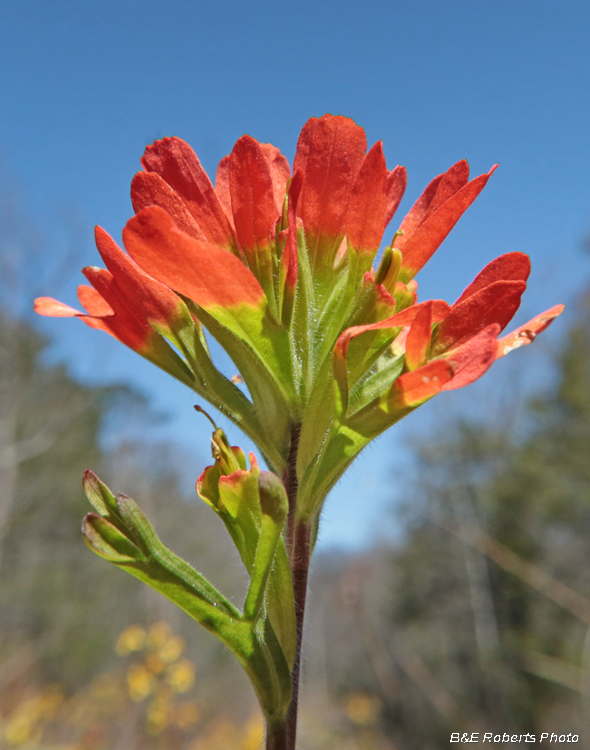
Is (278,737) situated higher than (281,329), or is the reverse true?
(281,329)

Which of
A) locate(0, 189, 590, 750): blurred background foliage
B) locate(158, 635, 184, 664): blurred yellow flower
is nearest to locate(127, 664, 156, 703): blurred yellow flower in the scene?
locate(158, 635, 184, 664): blurred yellow flower

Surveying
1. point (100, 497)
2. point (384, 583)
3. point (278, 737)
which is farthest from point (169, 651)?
point (384, 583)

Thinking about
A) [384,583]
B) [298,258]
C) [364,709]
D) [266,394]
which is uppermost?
[298,258]

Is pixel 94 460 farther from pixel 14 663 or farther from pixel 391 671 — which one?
pixel 391 671

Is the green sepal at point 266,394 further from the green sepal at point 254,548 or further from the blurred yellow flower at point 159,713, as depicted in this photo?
the blurred yellow flower at point 159,713

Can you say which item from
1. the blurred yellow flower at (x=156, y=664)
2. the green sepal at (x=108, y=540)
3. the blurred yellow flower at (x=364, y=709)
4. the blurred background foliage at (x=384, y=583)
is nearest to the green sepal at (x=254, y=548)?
the green sepal at (x=108, y=540)

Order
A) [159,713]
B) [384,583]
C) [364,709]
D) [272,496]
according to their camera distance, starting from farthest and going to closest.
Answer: [384,583]
[364,709]
[159,713]
[272,496]

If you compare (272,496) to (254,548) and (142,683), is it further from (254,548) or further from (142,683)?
(142,683)
